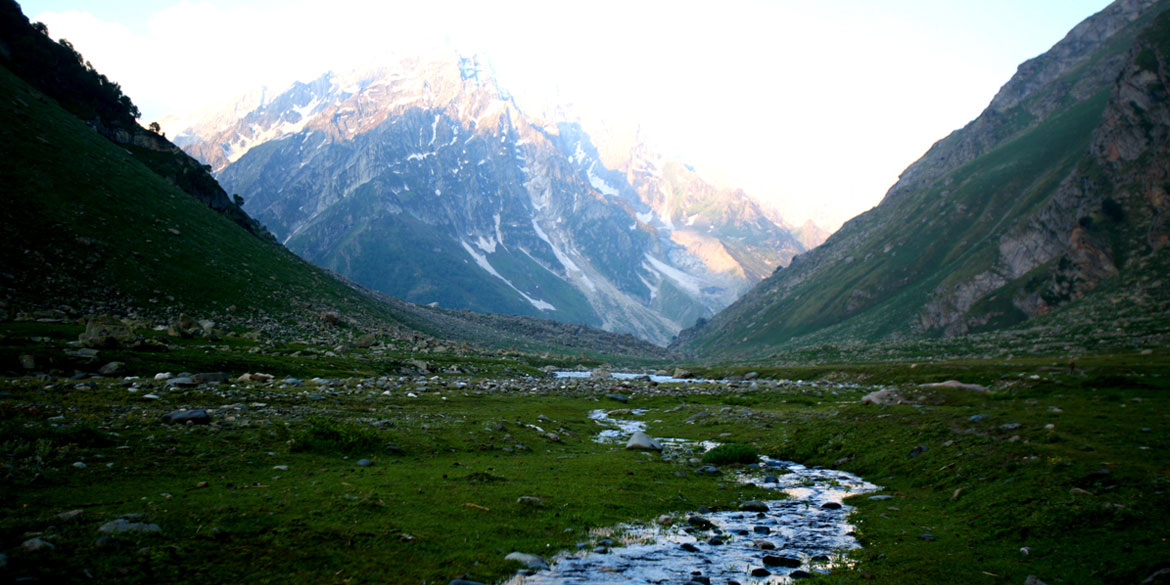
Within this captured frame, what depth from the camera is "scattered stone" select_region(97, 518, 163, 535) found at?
12.4 meters

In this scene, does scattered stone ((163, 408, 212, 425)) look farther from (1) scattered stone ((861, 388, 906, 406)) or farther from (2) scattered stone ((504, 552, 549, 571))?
(1) scattered stone ((861, 388, 906, 406))

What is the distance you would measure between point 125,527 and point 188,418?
1070cm

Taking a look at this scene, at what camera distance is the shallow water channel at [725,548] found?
1528 cm

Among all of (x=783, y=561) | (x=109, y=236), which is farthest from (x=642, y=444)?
(x=109, y=236)

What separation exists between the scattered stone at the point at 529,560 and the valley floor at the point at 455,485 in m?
0.43

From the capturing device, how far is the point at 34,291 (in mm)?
51719

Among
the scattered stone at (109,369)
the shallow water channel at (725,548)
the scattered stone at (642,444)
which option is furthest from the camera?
the scattered stone at (642,444)

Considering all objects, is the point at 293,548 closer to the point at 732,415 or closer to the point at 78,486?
the point at 78,486

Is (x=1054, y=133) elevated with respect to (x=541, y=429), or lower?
elevated

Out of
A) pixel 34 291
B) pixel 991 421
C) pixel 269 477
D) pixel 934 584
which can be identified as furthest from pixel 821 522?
pixel 34 291

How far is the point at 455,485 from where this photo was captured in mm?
20375

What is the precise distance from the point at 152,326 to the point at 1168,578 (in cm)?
6881

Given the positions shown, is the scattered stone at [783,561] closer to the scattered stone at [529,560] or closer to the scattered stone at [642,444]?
the scattered stone at [529,560]

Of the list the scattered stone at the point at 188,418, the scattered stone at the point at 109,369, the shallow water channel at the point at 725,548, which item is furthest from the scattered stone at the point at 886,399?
the scattered stone at the point at 109,369
